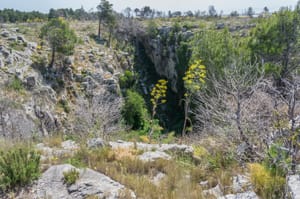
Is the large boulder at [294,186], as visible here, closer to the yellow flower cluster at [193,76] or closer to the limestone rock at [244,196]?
the limestone rock at [244,196]

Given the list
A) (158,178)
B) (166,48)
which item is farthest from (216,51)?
(166,48)

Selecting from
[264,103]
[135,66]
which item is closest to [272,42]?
[264,103]

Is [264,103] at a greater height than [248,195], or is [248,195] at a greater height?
[264,103]

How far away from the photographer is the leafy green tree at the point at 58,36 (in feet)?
64.8

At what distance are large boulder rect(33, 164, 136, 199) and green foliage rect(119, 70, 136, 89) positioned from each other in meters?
20.4

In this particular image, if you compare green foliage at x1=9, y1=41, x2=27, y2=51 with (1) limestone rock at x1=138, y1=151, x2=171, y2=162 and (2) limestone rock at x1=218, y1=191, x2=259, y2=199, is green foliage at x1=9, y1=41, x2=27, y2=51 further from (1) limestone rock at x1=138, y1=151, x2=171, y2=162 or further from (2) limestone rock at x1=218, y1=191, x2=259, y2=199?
(2) limestone rock at x1=218, y1=191, x2=259, y2=199

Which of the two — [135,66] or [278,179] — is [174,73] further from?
[278,179]

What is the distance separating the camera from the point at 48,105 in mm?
17688

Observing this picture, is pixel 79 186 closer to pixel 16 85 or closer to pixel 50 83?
pixel 16 85

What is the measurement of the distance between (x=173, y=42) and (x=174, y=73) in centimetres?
→ 286

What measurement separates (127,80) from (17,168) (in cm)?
2146

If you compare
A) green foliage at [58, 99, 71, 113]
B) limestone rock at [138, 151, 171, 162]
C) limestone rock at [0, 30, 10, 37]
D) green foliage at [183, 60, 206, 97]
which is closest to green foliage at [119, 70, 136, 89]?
green foliage at [58, 99, 71, 113]

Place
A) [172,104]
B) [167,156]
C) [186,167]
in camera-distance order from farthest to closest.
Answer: [172,104]
[167,156]
[186,167]

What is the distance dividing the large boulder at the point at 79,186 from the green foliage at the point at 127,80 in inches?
804
